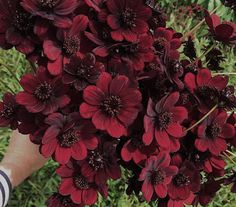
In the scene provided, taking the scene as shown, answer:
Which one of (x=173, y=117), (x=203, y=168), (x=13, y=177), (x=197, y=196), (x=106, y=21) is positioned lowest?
(x=13, y=177)

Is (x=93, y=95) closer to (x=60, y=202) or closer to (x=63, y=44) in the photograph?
(x=63, y=44)

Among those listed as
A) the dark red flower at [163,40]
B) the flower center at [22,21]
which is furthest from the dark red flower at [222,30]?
the flower center at [22,21]

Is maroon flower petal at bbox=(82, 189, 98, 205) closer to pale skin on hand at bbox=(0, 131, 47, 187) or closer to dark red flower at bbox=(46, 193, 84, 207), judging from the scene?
dark red flower at bbox=(46, 193, 84, 207)

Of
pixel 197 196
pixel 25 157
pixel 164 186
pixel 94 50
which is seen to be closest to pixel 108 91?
pixel 94 50

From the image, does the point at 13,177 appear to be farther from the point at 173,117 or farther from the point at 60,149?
the point at 173,117

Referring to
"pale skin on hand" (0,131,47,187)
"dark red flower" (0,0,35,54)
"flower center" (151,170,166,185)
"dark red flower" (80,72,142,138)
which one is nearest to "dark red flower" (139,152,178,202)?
"flower center" (151,170,166,185)

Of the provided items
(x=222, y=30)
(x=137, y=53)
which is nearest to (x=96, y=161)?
(x=137, y=53)

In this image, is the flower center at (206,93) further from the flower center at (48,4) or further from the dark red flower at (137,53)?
the flower center at (48,4)
